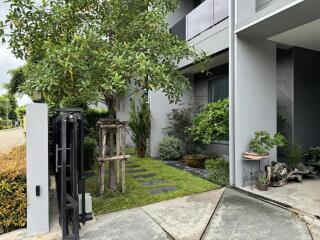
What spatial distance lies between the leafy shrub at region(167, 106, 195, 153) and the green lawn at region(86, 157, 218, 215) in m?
2.35

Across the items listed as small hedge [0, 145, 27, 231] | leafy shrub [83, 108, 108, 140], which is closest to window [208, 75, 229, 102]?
leafy shrub [83, 108, 108, 140]

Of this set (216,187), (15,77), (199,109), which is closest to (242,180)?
(216,187)

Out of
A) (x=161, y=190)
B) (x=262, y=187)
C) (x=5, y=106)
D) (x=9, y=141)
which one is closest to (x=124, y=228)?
(x=161, y=190)

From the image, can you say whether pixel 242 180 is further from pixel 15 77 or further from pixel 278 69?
pixel 15 77

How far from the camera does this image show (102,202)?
16.3 ft

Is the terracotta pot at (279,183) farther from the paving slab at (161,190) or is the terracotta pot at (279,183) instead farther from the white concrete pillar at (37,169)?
the white concrete pillar at (37,169)

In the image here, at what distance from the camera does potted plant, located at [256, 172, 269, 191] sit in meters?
5.56

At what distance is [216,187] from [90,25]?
457 centimetres

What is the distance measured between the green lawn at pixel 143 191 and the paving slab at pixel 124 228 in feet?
1.17

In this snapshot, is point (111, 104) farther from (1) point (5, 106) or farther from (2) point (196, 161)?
(1) point (5, 106)

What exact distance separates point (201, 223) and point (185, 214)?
17.5 inches

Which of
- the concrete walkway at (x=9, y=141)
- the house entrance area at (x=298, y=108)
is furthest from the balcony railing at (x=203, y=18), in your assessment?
the concrete walkway at (x=9, y=141)

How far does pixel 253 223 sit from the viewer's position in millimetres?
4031

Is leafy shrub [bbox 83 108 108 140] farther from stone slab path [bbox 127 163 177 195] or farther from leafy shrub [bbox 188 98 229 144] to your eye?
leafy shrub [bbox 188 98 229 144]
